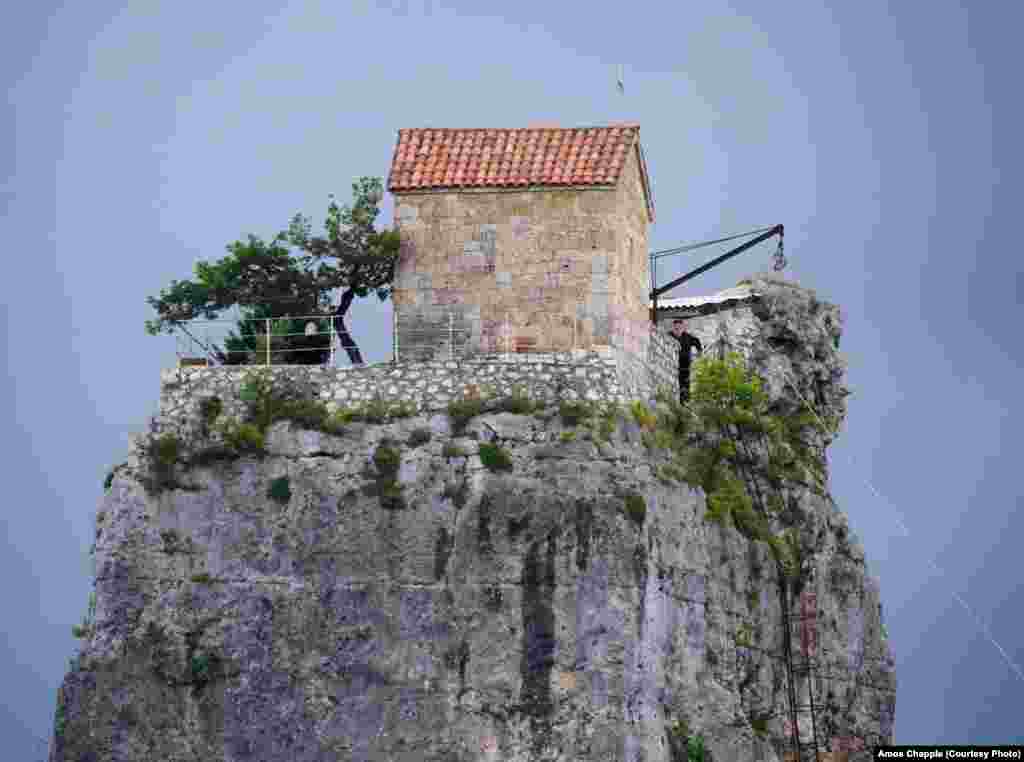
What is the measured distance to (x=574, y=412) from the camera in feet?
170

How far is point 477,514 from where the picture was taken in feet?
168

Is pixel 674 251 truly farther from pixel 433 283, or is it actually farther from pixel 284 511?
pixel 284 511

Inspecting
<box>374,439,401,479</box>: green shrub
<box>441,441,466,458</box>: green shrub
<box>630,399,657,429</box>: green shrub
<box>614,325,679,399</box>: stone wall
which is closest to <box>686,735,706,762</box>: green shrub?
<box>630,399,657,429</box>: green shrub

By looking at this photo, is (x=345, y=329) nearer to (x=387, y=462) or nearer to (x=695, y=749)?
(x=387, y=462)

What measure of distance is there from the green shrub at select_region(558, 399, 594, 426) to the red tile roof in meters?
4.35

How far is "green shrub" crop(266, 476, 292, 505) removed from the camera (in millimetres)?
52031

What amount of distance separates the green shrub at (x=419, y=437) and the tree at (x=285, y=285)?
3.24 m

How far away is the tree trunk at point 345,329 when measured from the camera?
54688 millimetres

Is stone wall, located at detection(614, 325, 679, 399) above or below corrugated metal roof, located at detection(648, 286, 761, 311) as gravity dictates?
below

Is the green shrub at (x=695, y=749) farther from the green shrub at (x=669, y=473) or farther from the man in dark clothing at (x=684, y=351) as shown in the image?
the man in dark clothing at (x=684, y=351)

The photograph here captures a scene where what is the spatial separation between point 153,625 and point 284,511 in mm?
3137

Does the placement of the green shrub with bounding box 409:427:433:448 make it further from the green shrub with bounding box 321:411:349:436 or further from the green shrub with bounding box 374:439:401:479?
the green shrub with bounding box 321:411:349:436

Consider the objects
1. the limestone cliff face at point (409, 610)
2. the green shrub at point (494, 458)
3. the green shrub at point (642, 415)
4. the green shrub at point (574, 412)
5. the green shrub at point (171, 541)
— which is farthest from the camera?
the green shrub at point (642, 415)

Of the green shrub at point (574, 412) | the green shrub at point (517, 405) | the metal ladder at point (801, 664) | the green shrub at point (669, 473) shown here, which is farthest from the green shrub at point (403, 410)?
the metal ladder at point (801, 664)
